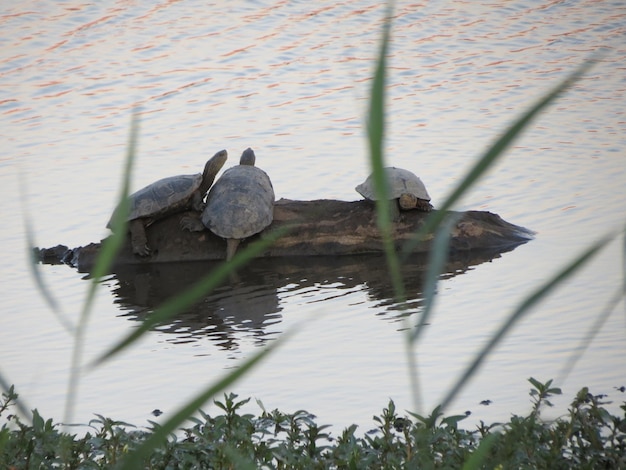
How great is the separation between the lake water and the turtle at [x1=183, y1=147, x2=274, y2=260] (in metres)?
0.32

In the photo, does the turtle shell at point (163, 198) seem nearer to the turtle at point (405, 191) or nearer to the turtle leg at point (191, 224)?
the turtle leg at point (191, 224)

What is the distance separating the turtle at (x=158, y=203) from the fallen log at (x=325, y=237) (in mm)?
109

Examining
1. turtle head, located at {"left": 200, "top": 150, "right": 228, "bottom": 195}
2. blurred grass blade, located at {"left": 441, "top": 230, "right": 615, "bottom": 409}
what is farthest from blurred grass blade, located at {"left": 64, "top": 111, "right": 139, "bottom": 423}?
turtle head, located at {"left": 200, "top": 150, "right": 228, "bottom": 195}

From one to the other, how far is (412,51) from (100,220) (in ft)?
29.6

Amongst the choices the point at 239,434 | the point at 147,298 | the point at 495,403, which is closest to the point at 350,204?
the point at 147,298

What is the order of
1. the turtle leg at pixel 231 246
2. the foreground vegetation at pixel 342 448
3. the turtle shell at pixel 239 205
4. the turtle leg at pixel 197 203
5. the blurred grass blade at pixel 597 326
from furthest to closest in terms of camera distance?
1. the turtle leg at pixel 197 203
2. the turtle leg at pixel 231 246
3. the turtle shell at pixel 239 205
4. the foreground vegetation at pixel 342 448
5. the blurred grass blade at pixel 597 326

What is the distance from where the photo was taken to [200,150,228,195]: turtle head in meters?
9.27

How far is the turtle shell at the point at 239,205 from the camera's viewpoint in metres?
8.45

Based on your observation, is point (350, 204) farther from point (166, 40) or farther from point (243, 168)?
point (166, 40)

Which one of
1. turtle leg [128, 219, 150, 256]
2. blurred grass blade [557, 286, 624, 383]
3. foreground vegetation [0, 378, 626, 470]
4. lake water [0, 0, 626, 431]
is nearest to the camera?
blurred grass blade [557, 286, 624, 383]

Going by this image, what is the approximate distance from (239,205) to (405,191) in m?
1.31

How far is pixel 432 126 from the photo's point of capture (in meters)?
13.1

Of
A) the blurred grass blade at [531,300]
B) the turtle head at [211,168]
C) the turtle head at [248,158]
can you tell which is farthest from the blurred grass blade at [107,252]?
the turtle head at [248,158]

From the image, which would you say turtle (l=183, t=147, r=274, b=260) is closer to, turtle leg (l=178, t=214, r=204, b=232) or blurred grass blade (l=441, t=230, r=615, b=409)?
turtle leg (l=178, t=214, r=204, b=232)
